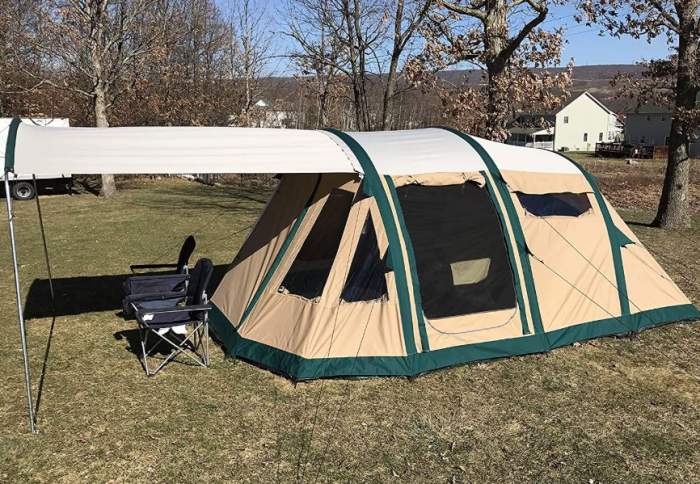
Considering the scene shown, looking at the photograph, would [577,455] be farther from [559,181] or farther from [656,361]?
[559,181]

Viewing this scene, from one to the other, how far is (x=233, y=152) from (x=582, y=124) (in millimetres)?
59416

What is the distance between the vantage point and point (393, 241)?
17.8 ft

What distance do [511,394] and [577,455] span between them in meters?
0.92

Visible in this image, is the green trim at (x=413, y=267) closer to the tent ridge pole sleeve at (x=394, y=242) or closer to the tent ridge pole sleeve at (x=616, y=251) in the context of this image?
the tent ridge pole sleeve at (x=394, y=242)

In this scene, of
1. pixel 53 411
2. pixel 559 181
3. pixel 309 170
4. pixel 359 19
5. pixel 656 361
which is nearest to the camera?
pixel 53 411

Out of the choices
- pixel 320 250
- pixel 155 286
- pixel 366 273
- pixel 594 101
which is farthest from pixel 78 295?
pixel 594 101

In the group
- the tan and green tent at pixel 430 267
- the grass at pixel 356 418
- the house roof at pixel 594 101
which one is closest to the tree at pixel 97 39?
the grass at pixel 356 418

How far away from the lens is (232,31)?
28.1 m

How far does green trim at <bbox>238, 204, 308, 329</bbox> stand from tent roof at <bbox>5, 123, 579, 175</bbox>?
77 centimetres

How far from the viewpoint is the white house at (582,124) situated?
57156 mm

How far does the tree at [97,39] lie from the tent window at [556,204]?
46.5 feet

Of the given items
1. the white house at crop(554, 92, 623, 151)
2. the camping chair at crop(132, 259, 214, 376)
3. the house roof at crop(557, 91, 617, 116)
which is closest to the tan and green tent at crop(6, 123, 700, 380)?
the camping chair at crop(132, 259, 214, 376)

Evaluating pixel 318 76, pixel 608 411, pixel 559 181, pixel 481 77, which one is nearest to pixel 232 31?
pixel 318 76

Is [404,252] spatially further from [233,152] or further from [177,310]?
[177,310]
